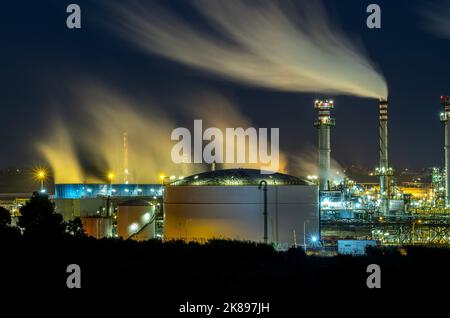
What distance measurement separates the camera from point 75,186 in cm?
4891

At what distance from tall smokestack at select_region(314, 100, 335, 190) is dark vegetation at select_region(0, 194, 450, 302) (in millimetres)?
26209

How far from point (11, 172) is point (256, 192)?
77.5 meters

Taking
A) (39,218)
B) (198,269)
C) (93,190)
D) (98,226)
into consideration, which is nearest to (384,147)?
(93,190)

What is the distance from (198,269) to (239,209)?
400 inches

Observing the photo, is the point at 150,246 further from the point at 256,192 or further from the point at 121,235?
the point at 121,235

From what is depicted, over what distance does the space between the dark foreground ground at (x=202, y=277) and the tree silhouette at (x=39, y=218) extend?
12.3 ft

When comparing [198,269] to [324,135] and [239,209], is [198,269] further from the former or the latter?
[324,135]

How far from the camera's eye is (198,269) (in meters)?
18.3

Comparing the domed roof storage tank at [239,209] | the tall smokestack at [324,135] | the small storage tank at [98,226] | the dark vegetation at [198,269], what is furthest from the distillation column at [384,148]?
the dark vegetation at [198,269]

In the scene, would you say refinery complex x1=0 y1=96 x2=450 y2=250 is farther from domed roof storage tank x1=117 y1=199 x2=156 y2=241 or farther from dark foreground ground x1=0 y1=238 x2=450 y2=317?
dark foreground ground x1=0 y1=238 x2=450 y2=317
